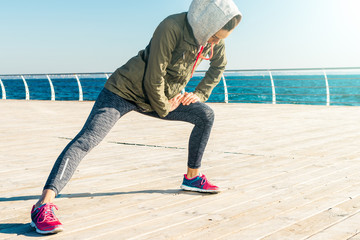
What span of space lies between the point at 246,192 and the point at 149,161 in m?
1.22

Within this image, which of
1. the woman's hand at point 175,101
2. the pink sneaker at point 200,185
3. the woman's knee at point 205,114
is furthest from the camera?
the pink sneaker at point 200,185

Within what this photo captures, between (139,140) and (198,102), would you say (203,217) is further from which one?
(139,140)

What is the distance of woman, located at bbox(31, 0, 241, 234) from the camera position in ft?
6.83

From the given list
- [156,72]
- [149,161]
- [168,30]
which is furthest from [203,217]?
[149,161]

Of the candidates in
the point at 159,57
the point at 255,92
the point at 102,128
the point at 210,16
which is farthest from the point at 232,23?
the point at 255,92

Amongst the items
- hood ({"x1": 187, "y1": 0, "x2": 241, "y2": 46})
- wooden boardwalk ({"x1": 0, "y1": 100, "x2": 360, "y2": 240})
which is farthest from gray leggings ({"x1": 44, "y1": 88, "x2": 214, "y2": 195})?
hood ({"x1": 187, "y1": 0, "x2": 241, "y2": 46})

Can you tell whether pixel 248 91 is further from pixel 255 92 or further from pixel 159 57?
pixel 159 57

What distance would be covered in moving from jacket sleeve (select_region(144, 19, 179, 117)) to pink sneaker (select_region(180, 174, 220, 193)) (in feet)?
2.22

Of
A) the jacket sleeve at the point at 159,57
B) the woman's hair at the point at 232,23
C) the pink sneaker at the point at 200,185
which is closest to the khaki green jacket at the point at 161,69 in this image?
the jacket sleeve at the point at 159,57

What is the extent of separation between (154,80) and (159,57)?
12 centimetres

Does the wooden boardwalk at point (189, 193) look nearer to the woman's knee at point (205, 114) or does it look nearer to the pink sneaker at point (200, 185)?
the pink sneaker at point (200, 185)

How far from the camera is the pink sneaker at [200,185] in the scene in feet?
8.73

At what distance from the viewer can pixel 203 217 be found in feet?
7.26

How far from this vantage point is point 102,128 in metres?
2.21
